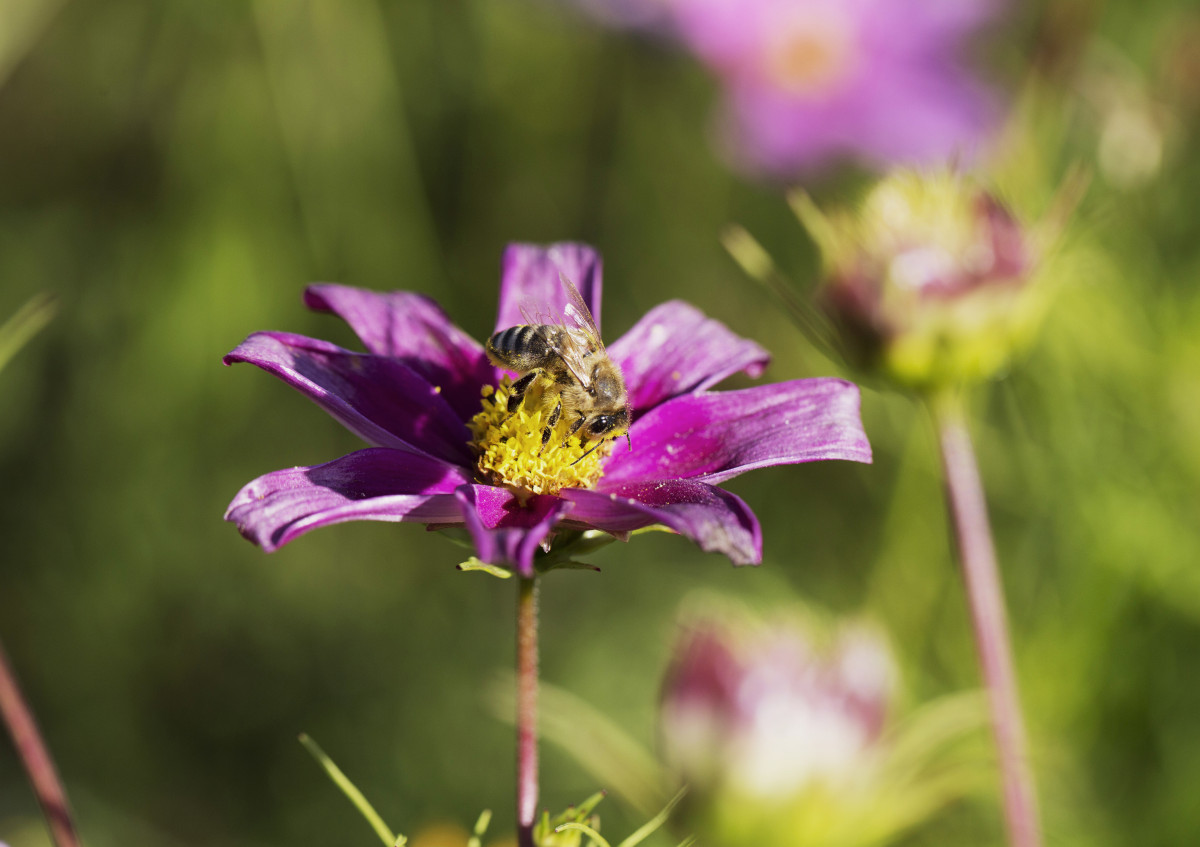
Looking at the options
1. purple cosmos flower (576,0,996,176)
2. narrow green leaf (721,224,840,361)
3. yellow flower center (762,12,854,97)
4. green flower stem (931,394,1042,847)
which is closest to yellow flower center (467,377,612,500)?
narrow green leaf (721,224,840,361)

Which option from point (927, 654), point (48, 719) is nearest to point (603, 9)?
point (927, 654)

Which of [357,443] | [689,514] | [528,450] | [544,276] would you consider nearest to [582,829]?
[689,514]

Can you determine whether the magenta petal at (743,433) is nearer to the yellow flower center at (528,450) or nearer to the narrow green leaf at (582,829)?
the yellow flower center at (528,450)

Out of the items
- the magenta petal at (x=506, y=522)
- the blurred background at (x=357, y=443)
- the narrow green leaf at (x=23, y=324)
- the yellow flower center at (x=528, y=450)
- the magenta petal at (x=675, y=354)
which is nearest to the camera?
the magenta petal at (x=506, y=522)

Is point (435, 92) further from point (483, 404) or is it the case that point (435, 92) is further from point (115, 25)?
point (483, 404)

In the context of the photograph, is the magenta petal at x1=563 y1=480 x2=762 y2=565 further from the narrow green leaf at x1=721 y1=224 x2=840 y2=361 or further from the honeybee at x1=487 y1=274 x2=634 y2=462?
the narrow green leaf at x1=721 y1=224 x2=840 y2=361

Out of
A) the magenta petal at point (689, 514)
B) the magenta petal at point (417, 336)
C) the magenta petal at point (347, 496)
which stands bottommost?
the magenta petal at point (347, 496)

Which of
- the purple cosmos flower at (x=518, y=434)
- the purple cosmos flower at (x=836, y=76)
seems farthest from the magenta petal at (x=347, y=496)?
the purple cosmos flower at (x=836, y=76)
